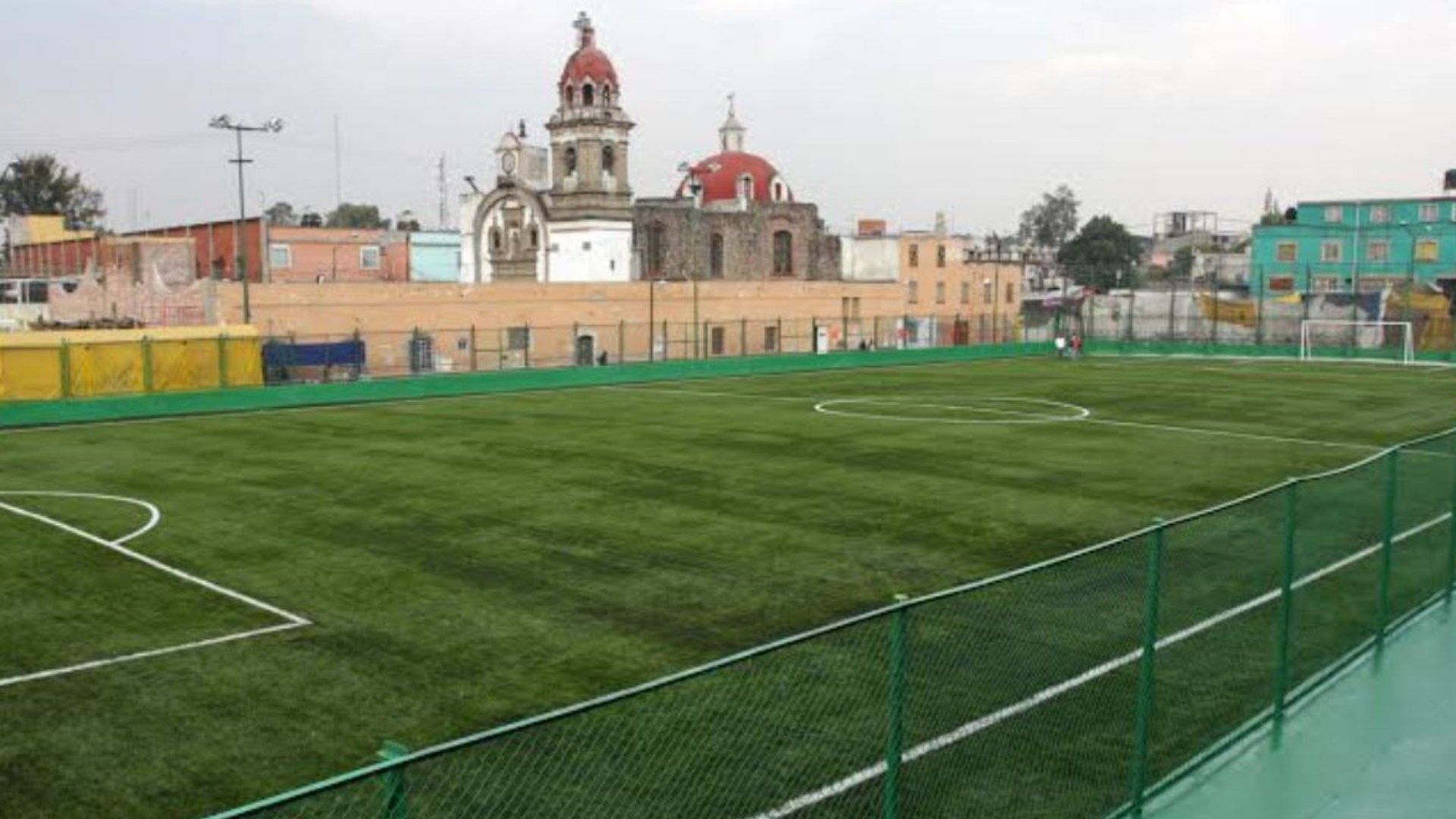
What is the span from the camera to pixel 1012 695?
10.5 metres

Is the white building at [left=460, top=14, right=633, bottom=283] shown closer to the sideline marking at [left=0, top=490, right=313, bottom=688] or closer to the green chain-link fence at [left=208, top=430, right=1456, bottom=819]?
the sideline marking at [left=0, top=490, right=313, bottom=688]

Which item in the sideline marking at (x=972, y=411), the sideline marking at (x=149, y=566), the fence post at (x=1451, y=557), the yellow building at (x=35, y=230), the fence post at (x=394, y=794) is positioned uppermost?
the yellow building at (x=35, y=230)

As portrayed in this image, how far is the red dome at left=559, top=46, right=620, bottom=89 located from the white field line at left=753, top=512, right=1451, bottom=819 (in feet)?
225

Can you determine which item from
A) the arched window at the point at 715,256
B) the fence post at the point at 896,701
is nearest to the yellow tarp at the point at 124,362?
the fence post at the point at 896,701

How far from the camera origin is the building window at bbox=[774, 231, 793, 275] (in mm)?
87375

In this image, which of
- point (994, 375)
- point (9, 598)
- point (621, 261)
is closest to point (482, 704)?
point (9, 598)

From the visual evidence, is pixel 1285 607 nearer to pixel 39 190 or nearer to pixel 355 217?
pixel 39 190

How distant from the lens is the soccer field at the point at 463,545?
1056cm

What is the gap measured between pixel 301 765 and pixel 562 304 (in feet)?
182

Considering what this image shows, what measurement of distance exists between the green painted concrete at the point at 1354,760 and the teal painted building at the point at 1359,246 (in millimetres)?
81460

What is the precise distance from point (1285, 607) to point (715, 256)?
74.9m

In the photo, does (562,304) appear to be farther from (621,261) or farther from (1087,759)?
(1087,759)

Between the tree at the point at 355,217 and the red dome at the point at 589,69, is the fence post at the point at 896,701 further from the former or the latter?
the tree at the point at 355,217

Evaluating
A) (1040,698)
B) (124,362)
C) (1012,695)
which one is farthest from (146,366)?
(1040,698)
